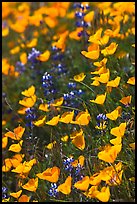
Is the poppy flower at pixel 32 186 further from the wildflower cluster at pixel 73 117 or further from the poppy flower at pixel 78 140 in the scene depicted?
the poppy flower at pixel 78 140

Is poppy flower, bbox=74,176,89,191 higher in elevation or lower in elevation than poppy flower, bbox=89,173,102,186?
lower

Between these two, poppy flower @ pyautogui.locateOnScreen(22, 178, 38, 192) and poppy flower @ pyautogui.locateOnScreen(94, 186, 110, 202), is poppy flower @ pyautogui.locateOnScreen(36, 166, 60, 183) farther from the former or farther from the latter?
poppy flower @ pyautogui.locateOnScreen(94, 186, 110, 202)

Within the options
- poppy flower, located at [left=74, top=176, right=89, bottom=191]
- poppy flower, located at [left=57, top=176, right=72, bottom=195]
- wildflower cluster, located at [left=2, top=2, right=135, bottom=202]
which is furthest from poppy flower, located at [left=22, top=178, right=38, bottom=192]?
poppy flower, located at [left=74, top=176, right=89, bottom=191]

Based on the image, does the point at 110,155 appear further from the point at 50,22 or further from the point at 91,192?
the point at 50,22

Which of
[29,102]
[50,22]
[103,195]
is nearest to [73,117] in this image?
[29,102]

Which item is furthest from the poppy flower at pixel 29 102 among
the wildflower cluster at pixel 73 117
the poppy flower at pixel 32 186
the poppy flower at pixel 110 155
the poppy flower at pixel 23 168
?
the poppy flower at pixel 110 155

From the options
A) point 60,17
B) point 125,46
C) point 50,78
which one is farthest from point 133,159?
point 60,17

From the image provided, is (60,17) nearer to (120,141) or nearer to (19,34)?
(19,34)

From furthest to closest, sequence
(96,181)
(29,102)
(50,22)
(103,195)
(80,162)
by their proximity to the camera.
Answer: (50,22)
(29,102)
(80,162)
(96,181)
(103,195)
